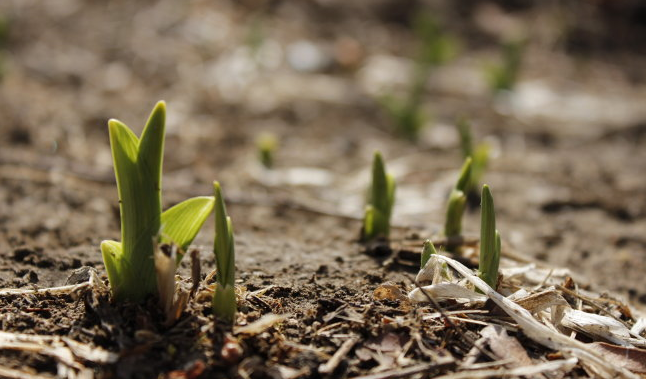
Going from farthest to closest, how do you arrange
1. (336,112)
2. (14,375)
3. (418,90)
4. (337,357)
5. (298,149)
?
(336,112)
(418,90)
(298,149)
(337,357)
(14,375)

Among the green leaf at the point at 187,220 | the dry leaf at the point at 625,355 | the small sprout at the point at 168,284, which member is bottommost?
the dry leaf at the point at 625,355

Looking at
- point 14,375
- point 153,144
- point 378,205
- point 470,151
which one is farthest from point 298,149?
point 14,375

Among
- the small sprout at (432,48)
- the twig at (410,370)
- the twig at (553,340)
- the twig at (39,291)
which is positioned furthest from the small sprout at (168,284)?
the small sprout at (432,48)

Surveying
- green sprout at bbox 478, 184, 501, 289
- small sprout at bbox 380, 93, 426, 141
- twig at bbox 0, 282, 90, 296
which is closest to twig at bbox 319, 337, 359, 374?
green sprout at bbox 478, 184, 501, 289

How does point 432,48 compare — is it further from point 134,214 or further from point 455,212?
point 134,214

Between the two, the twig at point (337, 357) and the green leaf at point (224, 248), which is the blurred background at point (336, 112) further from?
the twig at point (337, 357)
